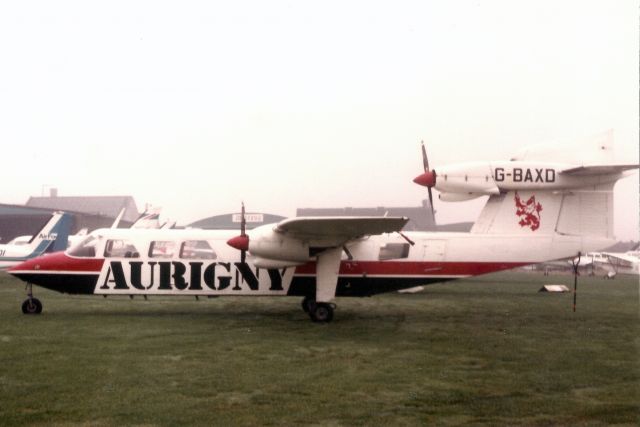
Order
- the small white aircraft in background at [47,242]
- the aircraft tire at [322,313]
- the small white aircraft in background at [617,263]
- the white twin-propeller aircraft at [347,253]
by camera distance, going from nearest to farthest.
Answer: the white twin-propeller aircraft at [347,253]
the aircraft tire at [322,313]
the small white aircraft in background at [47,242]
the small white aircraft in background at [617,263]

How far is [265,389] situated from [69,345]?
185 inches

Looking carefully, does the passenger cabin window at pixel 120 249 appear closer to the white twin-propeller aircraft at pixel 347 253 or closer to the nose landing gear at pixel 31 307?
the white twin-propeller aircraft at pixel 347 253

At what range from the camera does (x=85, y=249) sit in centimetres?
1466

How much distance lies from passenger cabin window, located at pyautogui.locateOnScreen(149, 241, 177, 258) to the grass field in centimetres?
158

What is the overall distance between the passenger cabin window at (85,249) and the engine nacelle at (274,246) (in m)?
4.39

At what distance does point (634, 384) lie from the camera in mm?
8047

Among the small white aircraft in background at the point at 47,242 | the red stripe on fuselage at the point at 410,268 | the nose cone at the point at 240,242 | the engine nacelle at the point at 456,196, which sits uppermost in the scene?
the engine nacelle at the point at 456,196

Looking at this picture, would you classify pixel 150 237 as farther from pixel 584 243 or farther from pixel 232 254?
pixel 584 243

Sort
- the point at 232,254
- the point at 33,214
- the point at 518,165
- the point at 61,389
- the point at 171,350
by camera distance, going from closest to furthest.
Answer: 1. the point at 61,389
2. the point at 171,350
3. the point at 518,165
4. the point at 232,254
5. the point at 33,214

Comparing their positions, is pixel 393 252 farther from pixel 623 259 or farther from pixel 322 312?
pixel 623 259

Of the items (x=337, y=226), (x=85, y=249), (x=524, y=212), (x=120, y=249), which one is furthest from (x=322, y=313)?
(x=85, y=249)

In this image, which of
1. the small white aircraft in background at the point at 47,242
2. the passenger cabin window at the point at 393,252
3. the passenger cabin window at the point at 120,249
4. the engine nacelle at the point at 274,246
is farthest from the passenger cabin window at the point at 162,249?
the small white aircraft in background at the point at 47,242

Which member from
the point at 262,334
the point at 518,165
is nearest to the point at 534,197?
the point at 518,165

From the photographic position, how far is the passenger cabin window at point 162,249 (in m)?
14.6
